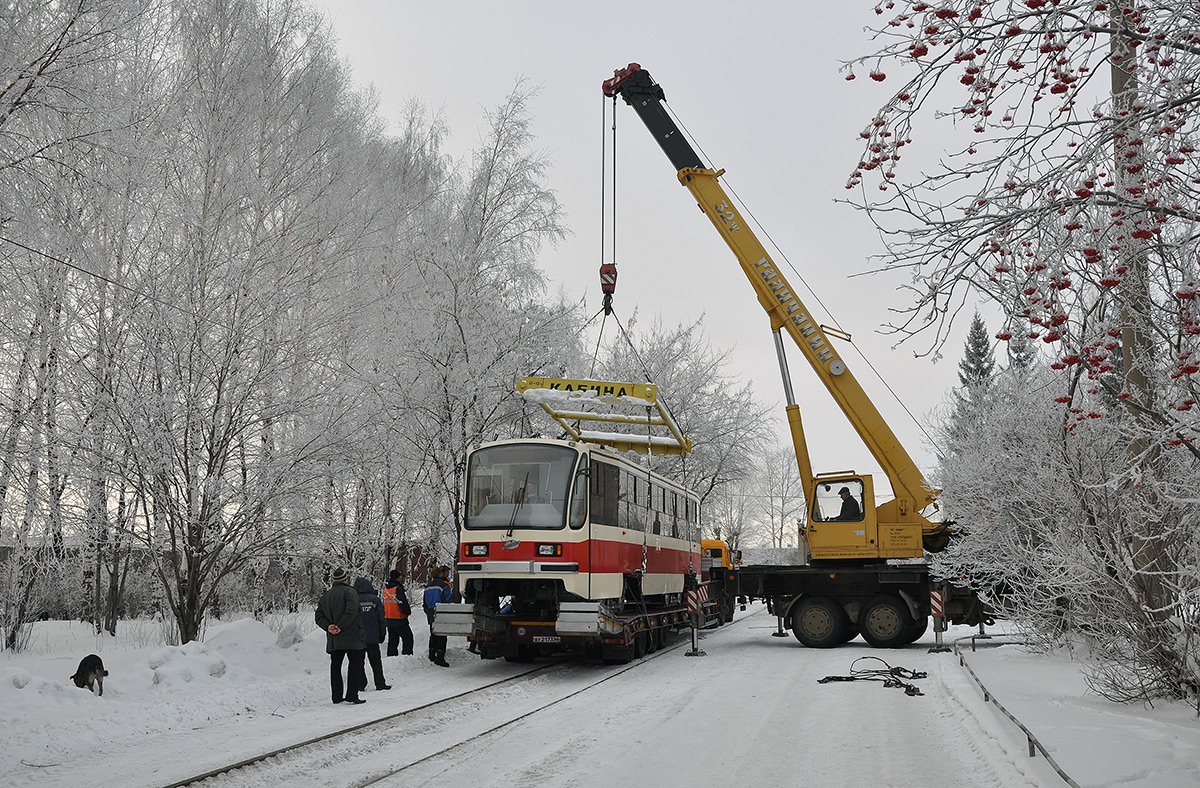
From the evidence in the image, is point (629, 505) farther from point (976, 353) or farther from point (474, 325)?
point (976, 353)

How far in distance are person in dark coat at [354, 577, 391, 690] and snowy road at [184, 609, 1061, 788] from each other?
150 cm

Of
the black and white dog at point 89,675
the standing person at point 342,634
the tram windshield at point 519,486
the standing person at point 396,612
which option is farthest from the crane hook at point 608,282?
the black and white dog at point 89,675

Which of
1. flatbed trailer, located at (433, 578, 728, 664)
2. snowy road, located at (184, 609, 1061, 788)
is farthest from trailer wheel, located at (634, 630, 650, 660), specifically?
snowy road, located at (184, 609, 1061, 788)

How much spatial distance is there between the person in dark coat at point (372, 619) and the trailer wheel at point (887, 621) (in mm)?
9558

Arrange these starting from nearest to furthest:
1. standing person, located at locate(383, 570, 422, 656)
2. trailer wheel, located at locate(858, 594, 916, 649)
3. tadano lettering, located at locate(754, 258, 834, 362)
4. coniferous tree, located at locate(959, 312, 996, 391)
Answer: standing person, located at locate(383, 570, 422, 656) < trailer wheel, located at locate(858, 594, 916, 649) < tadano lettering, located at locate(754, 258, 834, 362) < coniferous tree, located at locate(959, 312, 996, 391)

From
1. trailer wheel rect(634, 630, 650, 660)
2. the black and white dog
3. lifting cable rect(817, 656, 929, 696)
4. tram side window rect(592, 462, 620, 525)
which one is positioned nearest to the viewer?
the black and white dog

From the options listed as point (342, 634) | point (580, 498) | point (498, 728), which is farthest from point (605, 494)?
point (498, 728)

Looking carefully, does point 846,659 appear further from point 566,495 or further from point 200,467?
point 200,467

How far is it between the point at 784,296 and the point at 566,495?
6647 millimetres

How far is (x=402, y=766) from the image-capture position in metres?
7.70

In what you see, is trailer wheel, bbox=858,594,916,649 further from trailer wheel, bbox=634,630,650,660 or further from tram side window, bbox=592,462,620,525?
tram side window, bbox=592,462,620,525

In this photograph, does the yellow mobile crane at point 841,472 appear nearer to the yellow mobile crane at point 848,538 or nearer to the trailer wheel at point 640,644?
the yellow mobile crane at point 848,538

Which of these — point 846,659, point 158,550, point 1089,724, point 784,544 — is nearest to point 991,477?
point 846,659

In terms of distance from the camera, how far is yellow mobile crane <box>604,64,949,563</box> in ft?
59.5
